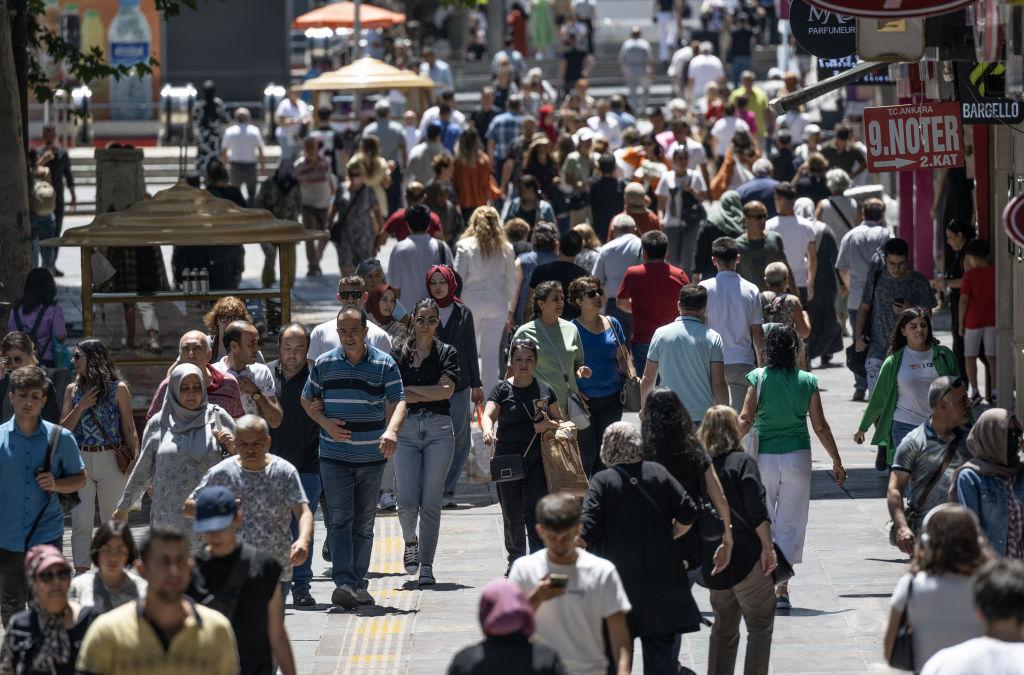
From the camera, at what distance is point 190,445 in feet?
31.2

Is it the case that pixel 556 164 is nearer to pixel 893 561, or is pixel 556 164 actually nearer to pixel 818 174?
pixel 818 174

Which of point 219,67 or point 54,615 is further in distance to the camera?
point 219,67

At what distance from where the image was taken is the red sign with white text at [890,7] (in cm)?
905

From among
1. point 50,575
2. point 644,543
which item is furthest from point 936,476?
point 50,575

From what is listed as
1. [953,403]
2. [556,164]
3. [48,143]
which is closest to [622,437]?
[953,403]

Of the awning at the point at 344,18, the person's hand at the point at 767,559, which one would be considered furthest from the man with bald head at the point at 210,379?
the awning at the point at 344,18

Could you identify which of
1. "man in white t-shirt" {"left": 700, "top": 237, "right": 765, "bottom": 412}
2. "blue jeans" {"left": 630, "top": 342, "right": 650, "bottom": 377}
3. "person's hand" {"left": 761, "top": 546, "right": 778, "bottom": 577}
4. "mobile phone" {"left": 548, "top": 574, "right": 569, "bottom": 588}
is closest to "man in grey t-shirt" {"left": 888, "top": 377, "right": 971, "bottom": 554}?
"person's hand" {"left": 761, "top": 546, "right": 778, "bottom": 577}

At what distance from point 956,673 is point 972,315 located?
379 inches

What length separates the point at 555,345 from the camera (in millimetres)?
11500

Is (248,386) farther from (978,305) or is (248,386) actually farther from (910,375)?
(978,305)

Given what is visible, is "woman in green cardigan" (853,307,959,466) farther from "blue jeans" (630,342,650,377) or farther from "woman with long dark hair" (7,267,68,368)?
"woman with long dark hair" (7,267,68,368)

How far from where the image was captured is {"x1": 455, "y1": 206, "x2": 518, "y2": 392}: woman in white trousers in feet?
49.0

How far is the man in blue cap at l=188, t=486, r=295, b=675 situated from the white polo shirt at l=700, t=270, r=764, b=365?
586 cm

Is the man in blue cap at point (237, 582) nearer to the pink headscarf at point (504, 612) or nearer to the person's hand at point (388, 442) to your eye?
the pink headscarf at point (504, 612)
